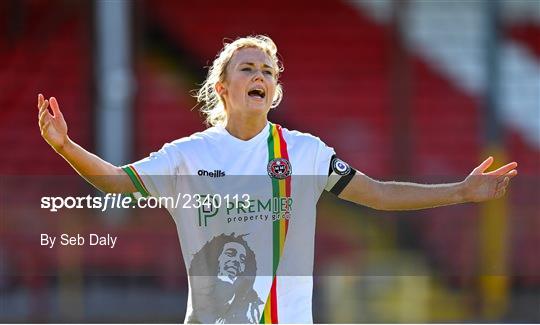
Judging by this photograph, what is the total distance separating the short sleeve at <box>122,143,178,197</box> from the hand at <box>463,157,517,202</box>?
979mm

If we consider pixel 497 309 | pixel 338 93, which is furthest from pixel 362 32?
pixel 497 309

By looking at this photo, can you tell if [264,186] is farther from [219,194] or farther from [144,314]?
[144,314]

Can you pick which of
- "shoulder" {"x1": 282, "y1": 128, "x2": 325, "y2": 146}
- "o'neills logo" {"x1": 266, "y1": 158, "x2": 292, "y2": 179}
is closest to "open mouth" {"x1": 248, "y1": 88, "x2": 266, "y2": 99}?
"shoulder" {"x1": 282, "y1": 128, "x2": 325, "y2": 146}

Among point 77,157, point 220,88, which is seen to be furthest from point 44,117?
point 220,88

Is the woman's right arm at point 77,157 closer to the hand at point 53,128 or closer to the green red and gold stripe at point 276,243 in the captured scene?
the hand at point 53,128

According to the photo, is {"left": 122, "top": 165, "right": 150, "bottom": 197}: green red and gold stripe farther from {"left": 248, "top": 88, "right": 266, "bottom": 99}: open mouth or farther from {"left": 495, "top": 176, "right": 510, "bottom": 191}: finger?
{"left": 495, "top": 176, "right": 510, "bottom": 191}: finger

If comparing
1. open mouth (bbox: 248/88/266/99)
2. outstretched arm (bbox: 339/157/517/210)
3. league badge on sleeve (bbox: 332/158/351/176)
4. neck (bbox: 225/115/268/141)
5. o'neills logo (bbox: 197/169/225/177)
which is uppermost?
open mouth (bbox: 248/88/266/99)

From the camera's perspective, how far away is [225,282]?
383cm

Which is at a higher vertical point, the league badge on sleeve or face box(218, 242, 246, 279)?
the league badge on sleeve

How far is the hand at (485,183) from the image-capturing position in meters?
3.99

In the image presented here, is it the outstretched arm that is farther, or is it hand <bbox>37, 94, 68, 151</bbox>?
the outstretched arm

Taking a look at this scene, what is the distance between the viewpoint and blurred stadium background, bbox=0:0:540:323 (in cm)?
910

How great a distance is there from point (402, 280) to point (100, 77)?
376 centimetres

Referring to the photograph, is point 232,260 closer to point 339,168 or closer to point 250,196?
point 250,196
